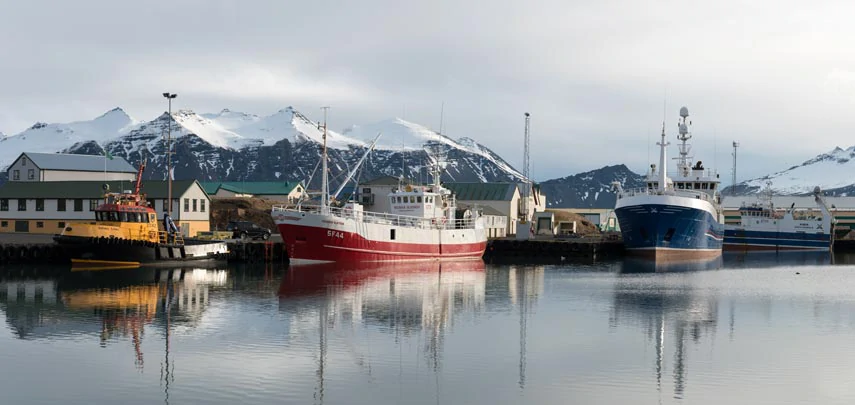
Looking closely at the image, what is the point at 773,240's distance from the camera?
108m

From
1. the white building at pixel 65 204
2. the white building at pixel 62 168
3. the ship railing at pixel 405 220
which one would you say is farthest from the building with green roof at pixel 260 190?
the ship railing at pixel 405 220

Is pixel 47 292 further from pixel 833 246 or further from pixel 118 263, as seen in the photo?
pixel 833 246

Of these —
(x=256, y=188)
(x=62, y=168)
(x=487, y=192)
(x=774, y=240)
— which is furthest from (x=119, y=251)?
(x=774, y=240)

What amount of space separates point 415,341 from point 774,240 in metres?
87.8

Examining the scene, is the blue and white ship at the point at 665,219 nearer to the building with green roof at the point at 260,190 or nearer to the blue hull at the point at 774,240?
the blue hull at the point at 774,240

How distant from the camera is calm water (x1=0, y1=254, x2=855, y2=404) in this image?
76.4 ft

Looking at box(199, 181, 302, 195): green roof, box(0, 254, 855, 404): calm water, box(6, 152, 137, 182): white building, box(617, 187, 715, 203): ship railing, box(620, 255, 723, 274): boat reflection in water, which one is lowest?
box(0, 254, 855, 404): calm water

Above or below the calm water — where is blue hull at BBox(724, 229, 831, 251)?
above

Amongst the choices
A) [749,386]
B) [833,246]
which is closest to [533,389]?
[749,386]

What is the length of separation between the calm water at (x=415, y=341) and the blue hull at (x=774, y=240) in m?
56.9

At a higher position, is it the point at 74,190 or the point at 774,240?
the point at 74,190

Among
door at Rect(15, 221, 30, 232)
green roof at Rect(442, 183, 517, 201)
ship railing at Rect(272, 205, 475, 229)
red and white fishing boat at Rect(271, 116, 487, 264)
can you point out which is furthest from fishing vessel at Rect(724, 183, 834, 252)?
door at Rect(15, 221, 30, 232)

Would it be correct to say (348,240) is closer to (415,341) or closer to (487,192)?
(415,341)

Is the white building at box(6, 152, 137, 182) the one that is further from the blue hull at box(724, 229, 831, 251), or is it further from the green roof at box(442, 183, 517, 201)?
the blue hull at box(724, 229, 831, 251)
